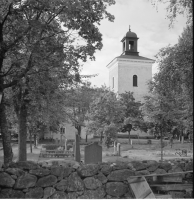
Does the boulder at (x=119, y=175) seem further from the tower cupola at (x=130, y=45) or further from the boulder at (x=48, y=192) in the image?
the tower cupola at (x=130, y=45)

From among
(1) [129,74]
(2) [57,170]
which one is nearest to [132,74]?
(1) [129,74]


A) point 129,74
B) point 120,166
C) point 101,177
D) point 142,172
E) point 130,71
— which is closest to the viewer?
point 101,177

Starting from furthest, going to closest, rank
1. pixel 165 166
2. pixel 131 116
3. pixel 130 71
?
pixel 130 71 → pixel 131 116 → pixel 165 166

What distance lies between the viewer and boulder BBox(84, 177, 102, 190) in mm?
7242

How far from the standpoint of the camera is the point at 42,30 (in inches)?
338

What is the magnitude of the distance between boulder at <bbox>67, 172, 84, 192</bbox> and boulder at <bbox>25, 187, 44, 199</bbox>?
669mm

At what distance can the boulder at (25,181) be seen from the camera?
22.8 ft

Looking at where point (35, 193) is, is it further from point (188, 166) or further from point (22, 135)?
point (22, 135)

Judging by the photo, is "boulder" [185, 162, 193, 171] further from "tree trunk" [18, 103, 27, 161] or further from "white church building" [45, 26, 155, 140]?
"white church building" [45, 26, 155, 140]

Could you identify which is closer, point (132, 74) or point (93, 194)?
point (93, 194)

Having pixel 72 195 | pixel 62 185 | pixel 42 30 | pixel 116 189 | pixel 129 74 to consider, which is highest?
pixel 129 74

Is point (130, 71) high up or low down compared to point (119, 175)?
up

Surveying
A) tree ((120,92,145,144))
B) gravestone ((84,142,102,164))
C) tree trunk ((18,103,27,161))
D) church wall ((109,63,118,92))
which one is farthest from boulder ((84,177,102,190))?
church wall ((109,63,118,92))

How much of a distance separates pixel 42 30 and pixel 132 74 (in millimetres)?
49527
